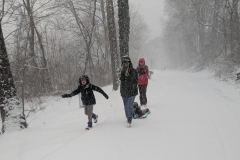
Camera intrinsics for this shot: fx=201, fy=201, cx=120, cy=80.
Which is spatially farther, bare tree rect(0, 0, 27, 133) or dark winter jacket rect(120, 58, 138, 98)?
bare tree rect(0, 0, 27, 133)

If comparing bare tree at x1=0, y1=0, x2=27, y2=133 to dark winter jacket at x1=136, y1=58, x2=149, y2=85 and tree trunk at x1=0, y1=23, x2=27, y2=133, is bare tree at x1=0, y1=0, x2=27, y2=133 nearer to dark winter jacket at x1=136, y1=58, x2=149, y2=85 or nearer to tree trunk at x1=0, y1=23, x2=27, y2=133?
tree trunk at x1=0, y1=23, x2=27, y2=133

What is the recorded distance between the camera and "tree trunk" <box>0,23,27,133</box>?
229 inches

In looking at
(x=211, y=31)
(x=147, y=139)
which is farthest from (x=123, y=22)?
(x=211, y=31)

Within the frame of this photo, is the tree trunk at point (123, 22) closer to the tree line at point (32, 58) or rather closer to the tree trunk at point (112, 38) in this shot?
the tree line at point (32, 58)

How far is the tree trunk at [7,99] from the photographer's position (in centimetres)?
580

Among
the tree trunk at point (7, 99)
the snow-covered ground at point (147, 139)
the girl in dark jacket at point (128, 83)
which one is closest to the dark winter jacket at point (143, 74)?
the snow-covered ground at point (147, 139)

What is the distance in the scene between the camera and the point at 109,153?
390 centimetres

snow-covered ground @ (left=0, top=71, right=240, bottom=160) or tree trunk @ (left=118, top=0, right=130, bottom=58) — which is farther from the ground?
tree trunk @ (left=118, top=0, right=130, bottom=58)

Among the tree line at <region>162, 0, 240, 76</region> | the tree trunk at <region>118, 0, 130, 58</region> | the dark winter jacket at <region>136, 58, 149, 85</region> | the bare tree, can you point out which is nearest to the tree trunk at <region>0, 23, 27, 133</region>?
the bare tree

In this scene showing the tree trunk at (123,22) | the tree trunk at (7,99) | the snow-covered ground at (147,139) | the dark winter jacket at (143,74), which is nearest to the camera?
the snow-covered ground at (147,139)

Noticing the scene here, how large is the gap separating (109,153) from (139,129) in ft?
5.03

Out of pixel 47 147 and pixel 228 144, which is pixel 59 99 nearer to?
pixel 47 147

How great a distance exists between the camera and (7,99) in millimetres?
5918

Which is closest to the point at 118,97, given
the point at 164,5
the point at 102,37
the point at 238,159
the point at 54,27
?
the point at 238,159
